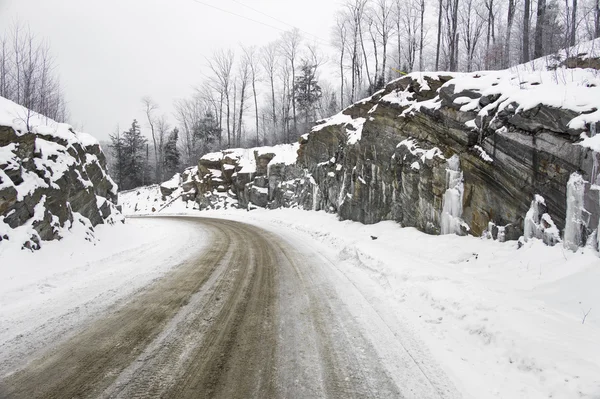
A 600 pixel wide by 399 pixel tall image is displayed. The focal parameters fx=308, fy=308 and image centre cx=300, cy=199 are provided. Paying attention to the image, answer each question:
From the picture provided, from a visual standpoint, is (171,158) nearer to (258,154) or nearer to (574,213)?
(258,154)

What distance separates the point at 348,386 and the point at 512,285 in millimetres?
4087

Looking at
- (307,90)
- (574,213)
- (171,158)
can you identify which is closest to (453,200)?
(574,213)

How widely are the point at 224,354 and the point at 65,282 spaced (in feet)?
16.1

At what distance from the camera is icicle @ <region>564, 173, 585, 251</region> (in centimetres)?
530

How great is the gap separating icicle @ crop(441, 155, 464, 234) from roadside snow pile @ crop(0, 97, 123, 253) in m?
11.0

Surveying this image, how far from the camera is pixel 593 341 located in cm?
340

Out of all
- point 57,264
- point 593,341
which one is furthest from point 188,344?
point 57,264

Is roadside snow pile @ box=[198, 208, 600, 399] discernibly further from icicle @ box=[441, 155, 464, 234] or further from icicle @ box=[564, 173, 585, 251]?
icicle @ box=[441, 155, 464, 234]

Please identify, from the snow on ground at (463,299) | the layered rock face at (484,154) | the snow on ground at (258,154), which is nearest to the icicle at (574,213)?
the layered rock face at (484,154)

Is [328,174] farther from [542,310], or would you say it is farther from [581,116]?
[542,310]

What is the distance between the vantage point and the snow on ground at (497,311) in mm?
3018

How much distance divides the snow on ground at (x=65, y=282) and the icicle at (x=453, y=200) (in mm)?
7864

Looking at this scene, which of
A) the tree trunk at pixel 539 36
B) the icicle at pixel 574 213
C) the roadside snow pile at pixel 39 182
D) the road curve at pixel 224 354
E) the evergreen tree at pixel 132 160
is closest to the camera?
the road curve at pixel 224 354

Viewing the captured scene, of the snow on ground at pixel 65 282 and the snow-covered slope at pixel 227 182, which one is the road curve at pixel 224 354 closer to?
the snow on ground at pixel 65 282
